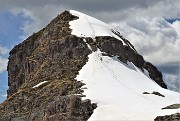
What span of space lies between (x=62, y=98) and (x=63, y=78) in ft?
48.1

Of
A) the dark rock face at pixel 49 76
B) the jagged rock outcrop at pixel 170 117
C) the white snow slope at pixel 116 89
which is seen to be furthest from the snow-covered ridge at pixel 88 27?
the jagged rock outcrop at pixel 170 117

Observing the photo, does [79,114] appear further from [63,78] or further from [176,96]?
[176,96]

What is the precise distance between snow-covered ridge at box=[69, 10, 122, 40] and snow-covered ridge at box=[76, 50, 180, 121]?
8732 mm

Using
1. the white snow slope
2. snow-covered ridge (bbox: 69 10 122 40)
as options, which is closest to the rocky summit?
snow-covered ridge (bbox: 69 10 122 40)

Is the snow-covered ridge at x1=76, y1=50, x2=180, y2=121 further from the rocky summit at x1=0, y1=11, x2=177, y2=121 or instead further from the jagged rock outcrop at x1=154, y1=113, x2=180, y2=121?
the rocky summit at x1=0, y1=11, x2=177, y2=121

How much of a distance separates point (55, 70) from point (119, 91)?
20.3 meters

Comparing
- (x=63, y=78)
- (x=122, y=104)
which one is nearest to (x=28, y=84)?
(x=63, y=78)

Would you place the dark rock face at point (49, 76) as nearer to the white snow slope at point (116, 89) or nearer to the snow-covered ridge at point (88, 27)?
the snow-covered ridge at point (88, 27)

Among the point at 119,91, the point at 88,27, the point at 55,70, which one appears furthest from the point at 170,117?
the point at 88,27

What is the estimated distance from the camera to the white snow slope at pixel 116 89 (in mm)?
89625

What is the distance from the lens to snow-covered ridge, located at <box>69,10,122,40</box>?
12538 cm

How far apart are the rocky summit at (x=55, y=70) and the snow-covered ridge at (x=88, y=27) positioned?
5.19 feet

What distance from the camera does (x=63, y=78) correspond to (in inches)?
4316

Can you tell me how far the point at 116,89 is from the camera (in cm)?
10400
